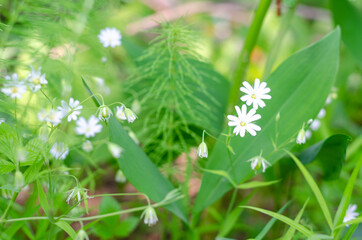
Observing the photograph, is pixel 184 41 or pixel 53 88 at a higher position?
pixel 184 41

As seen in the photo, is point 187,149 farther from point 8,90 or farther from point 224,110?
point 8,90

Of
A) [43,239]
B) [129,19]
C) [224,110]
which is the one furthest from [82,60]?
[43,239]

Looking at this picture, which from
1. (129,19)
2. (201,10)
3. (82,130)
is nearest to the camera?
(82,130)

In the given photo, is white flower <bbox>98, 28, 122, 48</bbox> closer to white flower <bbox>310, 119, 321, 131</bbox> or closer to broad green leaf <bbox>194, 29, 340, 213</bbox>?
broad green leaf <bbox>194, 29, 340, 213</bbox>

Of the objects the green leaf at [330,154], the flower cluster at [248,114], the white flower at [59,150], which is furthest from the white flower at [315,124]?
the white flower at [59,150]

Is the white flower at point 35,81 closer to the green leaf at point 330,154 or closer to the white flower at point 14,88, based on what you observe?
the white flower at point 14,88
